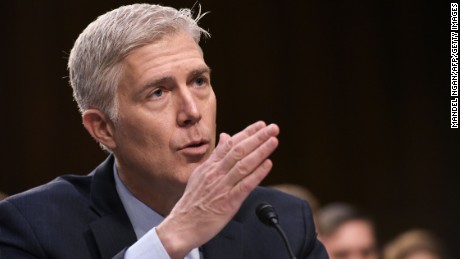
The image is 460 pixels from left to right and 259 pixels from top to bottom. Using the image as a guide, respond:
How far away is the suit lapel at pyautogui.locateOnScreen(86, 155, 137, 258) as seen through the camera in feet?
8.31

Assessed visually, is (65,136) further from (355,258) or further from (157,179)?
(157,179)

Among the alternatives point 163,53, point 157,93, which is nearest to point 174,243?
point 157,93

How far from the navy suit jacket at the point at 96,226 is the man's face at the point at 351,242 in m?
2.52

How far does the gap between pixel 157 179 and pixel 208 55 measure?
4.76 meters

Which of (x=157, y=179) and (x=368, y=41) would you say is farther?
(x=368, y=41)

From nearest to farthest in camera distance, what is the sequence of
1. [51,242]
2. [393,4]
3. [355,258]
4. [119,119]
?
[51,242] < [119,119] < [355,258] < [393,4]

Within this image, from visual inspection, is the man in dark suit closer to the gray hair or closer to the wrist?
the gray hair

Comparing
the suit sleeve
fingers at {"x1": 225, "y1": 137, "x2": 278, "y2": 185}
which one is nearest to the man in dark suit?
the suit sleeve

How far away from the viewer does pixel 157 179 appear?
2.56m

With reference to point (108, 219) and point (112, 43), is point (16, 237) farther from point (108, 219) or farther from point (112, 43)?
point (112, 43)

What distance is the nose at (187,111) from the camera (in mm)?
2494

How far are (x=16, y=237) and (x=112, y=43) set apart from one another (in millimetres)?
615

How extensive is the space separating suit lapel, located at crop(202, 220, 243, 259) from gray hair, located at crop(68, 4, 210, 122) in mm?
473

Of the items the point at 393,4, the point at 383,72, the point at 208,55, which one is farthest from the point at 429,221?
the point at 208,55
